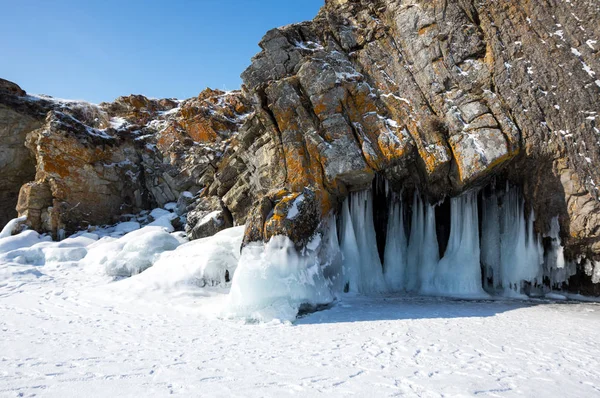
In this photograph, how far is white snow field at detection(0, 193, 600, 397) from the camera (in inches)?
199

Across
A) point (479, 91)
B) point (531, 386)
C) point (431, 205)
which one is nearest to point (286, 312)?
point (531, 386)

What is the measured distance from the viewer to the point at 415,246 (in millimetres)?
14500

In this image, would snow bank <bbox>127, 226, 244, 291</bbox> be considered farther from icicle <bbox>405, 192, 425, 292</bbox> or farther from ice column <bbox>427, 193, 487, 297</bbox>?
ice column <bbox>427, 193, 487, 297</bbox>

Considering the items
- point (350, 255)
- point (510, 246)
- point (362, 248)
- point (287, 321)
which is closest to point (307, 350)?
point (287, 321)

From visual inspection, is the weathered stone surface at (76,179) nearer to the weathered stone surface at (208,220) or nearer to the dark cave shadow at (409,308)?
the weathered stone surface at (208,220)

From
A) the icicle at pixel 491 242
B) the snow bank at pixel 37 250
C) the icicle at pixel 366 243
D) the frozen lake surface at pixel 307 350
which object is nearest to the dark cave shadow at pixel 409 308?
the frozen lake surface at pixel 307 350

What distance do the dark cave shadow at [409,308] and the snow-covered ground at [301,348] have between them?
0.24ft

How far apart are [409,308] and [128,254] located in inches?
520

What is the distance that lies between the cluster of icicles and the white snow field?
65 mm

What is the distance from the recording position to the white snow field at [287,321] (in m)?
5.05

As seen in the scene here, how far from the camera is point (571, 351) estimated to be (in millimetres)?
6477

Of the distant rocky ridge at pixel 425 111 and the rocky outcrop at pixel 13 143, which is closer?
the distant rocky ridge at pixel 425 111

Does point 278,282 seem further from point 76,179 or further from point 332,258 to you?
point 76,179

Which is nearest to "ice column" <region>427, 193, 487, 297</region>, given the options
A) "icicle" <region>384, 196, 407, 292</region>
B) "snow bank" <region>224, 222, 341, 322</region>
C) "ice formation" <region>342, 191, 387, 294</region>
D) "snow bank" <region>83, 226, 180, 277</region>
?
"icicle" <region>384, 196, 407, 292</region>
